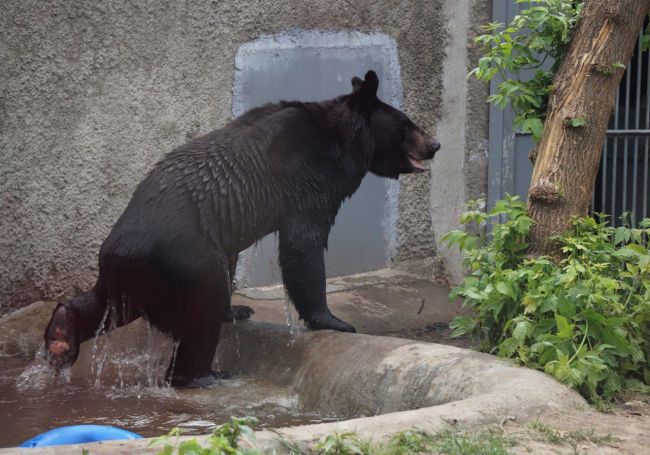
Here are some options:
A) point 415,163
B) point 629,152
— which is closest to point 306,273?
point 415,163

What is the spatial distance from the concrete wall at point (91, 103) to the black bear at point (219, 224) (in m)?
1.18

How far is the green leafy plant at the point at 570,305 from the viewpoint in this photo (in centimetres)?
415

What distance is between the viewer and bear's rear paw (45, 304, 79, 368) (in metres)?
5.12

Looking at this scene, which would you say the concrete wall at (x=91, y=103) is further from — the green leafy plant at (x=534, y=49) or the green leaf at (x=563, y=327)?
the green leaf at (x=563, y=327)

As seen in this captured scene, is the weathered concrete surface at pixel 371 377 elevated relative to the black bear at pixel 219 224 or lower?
lower

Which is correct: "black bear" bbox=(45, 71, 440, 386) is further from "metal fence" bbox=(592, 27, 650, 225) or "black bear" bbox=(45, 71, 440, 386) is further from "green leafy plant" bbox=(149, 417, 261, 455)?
"green leafy plant" bbox=(149, 417, 261, 455)

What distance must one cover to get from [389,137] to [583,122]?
1.88m

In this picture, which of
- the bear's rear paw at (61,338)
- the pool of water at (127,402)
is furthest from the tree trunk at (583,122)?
the bear's rear paw at (61,338)

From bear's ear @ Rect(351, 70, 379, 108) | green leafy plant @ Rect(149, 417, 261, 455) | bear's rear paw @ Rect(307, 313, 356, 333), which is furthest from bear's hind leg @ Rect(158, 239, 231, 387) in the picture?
green leafy plant @ Rect(149, 417, 261, 455)

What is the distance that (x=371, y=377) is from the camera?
182 inches

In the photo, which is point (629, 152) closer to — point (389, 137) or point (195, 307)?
point (389, 137)

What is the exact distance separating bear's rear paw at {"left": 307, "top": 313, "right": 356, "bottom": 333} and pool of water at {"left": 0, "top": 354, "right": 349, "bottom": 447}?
47 centimetres

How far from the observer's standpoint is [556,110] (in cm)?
487

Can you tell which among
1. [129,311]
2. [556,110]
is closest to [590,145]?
[556,110]
